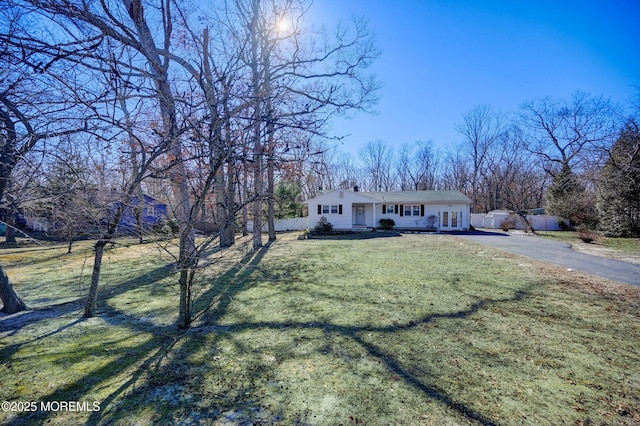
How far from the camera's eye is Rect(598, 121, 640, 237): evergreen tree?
1505 centimetres

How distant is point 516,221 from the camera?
86.3 ft

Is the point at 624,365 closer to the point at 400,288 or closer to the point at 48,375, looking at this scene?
the point at 400,288

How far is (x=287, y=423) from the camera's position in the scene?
2.25 meters

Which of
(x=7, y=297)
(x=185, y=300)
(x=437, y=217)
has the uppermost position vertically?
(x=437, y=217)

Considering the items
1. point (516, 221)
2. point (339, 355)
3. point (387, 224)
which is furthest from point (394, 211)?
point (339, 355)

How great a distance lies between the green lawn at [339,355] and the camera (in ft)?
7.95

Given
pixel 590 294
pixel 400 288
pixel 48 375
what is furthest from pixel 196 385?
pixel 590 294

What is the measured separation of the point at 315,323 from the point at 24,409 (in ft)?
10.3

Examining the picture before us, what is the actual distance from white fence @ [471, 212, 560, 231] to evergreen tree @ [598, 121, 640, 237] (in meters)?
8.21

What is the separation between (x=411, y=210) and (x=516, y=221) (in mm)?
10345

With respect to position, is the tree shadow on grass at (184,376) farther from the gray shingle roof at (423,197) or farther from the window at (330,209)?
the gray shingle roof at (423,197)

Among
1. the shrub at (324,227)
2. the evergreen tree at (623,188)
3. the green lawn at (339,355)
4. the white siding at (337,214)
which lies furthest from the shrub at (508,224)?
the green lawn at (339,355)

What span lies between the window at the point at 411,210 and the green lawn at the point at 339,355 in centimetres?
1850

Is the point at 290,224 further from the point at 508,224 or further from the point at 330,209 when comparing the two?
the point at 508,224
